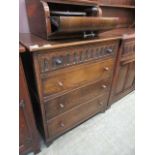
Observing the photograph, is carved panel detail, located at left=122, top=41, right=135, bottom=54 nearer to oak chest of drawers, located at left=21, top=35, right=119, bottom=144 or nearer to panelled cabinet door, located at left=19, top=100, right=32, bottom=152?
oak chest of drawers, located at left=21, top=35, right=119, bottom=144

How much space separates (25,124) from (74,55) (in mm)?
599

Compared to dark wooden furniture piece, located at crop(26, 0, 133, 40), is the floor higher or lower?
lower

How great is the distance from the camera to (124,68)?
146cm

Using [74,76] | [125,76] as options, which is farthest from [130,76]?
[74,76]

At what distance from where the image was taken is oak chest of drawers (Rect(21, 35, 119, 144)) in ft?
2.60

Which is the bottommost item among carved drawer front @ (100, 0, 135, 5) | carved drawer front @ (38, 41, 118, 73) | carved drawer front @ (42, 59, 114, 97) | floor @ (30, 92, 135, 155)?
floor @ (30, 92, 135, 155)

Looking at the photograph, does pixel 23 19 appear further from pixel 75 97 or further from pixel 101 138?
pixel 101 138

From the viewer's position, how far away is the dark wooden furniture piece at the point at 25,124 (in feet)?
2.57

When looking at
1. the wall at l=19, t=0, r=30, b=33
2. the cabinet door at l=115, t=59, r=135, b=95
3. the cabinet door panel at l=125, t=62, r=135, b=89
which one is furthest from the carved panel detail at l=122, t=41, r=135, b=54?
the wall at l=19, t=0, r=30, b=33

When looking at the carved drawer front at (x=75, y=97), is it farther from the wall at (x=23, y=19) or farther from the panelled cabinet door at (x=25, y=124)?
the wall at (x=23, y=19)

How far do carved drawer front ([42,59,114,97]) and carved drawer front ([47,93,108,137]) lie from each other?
0.90ft
